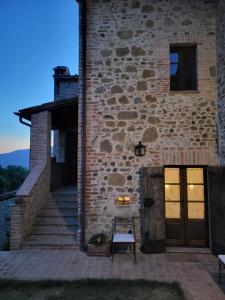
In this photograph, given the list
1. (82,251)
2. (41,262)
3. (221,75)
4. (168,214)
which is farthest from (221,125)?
(41,262)

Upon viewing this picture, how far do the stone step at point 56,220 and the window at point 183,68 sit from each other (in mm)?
4263

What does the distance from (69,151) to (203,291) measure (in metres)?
7.99

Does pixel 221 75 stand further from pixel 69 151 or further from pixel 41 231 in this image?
pixel 69 151

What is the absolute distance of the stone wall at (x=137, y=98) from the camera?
5.90 metres

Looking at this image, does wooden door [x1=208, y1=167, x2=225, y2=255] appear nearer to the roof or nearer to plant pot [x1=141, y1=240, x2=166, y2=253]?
plant pot [x1=141, y1=240, x2=166, y2=253]

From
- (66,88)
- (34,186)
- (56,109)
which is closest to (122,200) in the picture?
(34,186)

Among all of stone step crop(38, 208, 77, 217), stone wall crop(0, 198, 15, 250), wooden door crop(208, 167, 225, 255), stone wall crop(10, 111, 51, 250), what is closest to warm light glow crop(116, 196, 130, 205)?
stone step crop(38, 208, 77, 217)

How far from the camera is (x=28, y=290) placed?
3.96 metres

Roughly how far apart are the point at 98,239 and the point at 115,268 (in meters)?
0.91

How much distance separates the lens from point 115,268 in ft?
Result: 15.8

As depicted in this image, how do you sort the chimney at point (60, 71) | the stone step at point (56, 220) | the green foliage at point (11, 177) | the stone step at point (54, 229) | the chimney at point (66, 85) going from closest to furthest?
the stone step at point (54, 229) < the stone step at point (56, 220) < the chimney at point (66, 85) < the chimney at point (60, 71) < the green foliage at point (11, 177)

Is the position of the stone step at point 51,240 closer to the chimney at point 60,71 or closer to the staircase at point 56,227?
the staircase at point 56,227

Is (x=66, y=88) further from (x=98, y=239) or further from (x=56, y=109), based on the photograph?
(x=98, y=239)

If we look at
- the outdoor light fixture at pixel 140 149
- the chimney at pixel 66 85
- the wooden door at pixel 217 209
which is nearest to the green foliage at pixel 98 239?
the outdoor light fixture at pixel 140 149
